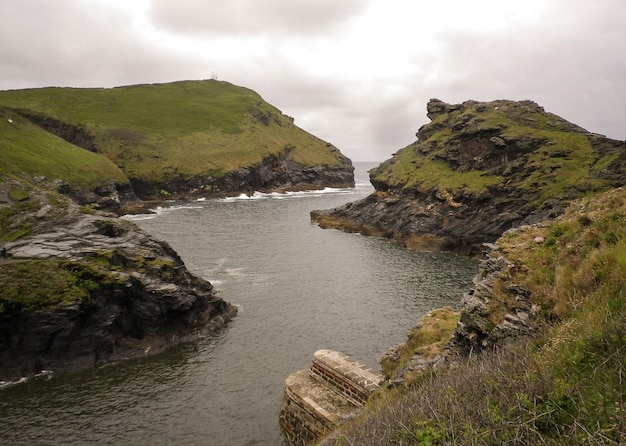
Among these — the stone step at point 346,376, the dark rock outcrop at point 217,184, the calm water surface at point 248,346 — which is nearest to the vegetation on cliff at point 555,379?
the stone step at point 346,376

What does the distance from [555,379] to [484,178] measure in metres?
93.9

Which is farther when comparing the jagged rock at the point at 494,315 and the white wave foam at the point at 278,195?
the white wave foam at the point at 278,195

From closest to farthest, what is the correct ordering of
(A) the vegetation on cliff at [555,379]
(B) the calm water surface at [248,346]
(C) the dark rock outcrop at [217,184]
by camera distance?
(A) the vegetation on cliff at [555,379]
(B) the calm water surface at [248,346]
(C) the dark rock outcrop at [217,184]

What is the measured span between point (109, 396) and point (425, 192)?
3287 inches

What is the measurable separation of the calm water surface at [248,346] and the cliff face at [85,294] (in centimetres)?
251

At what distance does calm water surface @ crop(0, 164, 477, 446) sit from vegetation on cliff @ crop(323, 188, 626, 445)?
20.9 metres

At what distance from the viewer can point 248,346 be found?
42.2 meters

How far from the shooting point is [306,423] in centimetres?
2736

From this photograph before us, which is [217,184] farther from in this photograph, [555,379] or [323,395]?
[555,379]

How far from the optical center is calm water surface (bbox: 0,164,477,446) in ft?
98.0

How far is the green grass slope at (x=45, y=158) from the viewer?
110m

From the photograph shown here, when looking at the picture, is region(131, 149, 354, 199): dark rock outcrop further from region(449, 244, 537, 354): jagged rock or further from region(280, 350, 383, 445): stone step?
region(449, 244, 537, 354): jagged rock

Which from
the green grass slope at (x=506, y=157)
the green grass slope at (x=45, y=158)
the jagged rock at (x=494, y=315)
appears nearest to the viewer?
the jagged rock at (x=494, y=315)

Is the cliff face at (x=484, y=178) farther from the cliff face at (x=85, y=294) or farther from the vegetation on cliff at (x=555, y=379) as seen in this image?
the vegetation on cliff at (x=555, y=379)
